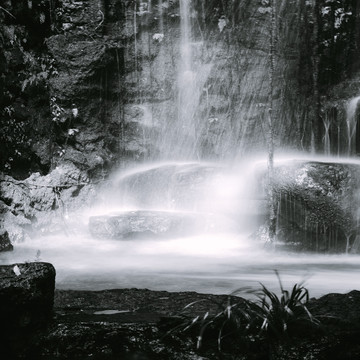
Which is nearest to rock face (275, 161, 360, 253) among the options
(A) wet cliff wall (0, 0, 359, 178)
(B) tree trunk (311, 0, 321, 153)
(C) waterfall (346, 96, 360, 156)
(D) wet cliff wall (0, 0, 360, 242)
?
(C) waterfall (346, 96, 360, 156)

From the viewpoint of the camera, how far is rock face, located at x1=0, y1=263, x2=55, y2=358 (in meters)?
3.19

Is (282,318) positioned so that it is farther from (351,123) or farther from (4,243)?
(351,123)

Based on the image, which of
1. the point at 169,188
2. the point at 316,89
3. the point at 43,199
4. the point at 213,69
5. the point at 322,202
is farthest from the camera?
the point at 316,89

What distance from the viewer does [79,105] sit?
41.5 ft

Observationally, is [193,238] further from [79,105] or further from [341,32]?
[341,32]

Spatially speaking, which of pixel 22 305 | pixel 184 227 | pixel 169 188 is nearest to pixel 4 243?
pixel 184 227

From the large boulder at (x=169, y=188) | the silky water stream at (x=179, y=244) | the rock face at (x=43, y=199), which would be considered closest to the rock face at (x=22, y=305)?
the silky water stream at (x=179, y=244)

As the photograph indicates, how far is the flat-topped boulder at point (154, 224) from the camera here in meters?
9.71

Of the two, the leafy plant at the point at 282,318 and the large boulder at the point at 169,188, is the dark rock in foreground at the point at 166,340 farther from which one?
the large boulder at the point at 169,188

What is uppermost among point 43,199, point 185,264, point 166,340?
point 43,199

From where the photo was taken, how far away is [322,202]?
28.2ft

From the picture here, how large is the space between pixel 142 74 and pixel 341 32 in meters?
5.72

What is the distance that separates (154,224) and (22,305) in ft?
21.6

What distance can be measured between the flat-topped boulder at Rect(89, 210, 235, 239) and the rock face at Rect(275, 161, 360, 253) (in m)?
1.55
